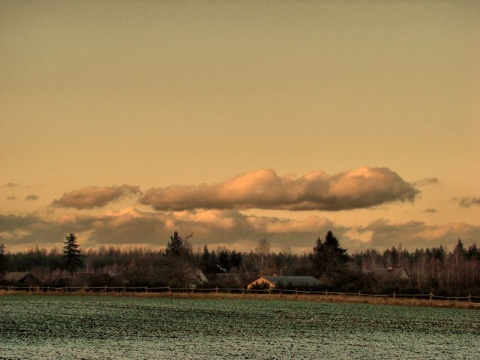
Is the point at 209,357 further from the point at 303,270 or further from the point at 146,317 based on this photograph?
the point at 303,270

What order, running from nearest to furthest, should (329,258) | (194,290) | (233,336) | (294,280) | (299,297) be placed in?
(233,336) → (299,297) → (194,290) → (294,280) → (329,258)

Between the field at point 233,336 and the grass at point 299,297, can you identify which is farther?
the grass at point 299,297

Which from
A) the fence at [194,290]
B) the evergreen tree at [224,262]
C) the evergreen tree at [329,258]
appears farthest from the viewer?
the evergreen tree at [224,262]

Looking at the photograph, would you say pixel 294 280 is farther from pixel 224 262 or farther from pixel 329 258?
pixel 224 262

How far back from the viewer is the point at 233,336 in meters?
32.8

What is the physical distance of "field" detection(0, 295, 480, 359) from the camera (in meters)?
25.8

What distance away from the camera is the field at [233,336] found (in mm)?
25812

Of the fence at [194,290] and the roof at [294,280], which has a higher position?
the roof at [294,280]

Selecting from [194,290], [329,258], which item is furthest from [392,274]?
[194,290]

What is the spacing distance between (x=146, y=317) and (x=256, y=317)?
7621 millimetres

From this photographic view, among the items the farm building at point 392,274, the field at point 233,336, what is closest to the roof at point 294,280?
the farm building at point 392,274

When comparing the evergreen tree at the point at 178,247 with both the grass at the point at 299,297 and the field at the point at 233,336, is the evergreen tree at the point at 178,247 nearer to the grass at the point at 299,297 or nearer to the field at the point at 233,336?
the grass at the point at 299,297

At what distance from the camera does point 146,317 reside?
1823 inches

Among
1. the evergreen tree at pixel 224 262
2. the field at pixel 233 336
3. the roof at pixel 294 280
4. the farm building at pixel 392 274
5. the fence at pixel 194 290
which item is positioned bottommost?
the field at pixel 233 336
